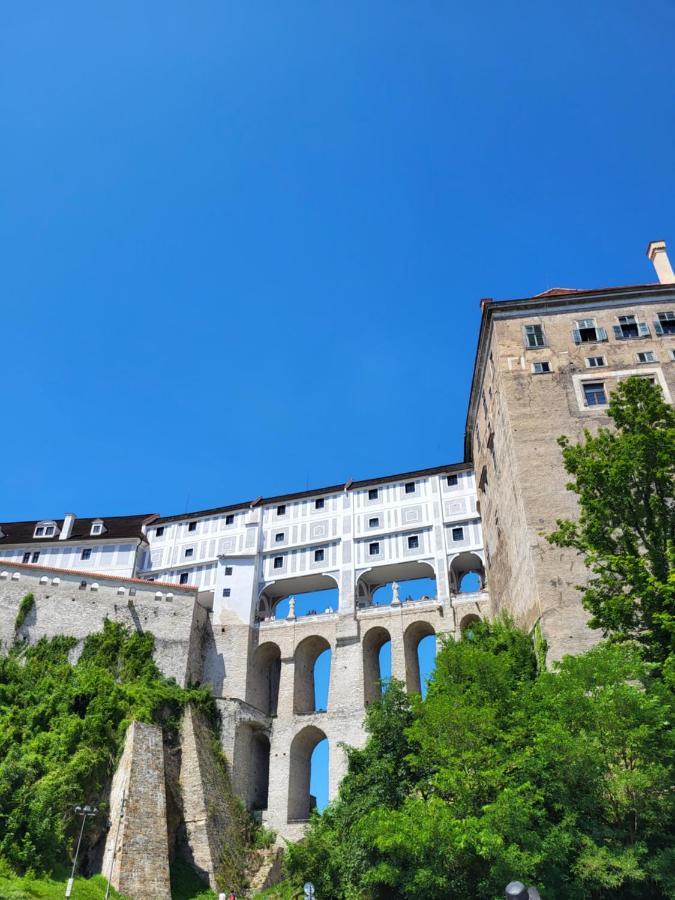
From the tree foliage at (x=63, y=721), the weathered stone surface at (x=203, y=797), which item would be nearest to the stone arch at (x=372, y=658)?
the tree foliage at (x=63, y=721)

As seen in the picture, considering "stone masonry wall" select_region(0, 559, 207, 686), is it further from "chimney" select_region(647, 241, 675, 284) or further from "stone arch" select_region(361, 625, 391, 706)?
"chimney" select_region(647, 241, 675, 284)

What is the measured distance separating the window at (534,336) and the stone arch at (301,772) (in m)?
24.3

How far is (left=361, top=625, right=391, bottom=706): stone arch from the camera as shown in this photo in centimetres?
4181

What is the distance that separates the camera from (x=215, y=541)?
50.6 metres

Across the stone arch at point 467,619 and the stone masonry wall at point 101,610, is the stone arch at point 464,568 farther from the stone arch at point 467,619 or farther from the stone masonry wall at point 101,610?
the stone masonry wall at point 101,610

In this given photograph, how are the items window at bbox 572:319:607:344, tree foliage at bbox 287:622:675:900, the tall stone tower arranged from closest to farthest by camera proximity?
tree foliage at bbox 287:622:675:900 < the tall stone tower < window at bbox 572:319:607:344

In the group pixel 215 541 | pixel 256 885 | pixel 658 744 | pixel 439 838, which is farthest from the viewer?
pixel 215 541

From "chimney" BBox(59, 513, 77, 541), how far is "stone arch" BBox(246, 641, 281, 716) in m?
17.4

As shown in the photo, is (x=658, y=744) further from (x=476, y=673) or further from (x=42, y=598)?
(x=42, y=598)

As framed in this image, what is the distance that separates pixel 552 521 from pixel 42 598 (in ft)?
93.5

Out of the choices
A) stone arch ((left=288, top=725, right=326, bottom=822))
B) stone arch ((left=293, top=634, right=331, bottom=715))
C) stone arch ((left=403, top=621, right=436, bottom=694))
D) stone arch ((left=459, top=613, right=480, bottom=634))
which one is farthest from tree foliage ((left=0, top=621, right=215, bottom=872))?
stone arch ((left=459, top=613, right=480, bottom=634))

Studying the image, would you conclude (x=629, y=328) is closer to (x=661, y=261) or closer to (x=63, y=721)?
(x=661, y=261)

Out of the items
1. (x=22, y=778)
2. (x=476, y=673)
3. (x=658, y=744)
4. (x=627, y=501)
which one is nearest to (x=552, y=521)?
(x=476, y=673)

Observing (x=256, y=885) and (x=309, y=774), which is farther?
(x=309, y=774)
